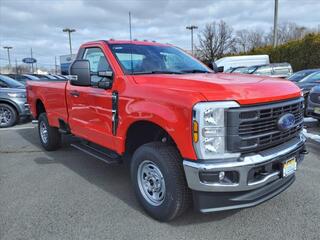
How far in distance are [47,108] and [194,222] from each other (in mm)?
4013

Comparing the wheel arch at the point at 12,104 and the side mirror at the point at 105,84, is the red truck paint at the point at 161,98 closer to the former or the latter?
the side mirror at the point at 105,84

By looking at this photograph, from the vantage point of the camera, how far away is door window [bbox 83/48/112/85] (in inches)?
178

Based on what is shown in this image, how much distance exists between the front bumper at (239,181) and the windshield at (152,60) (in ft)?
5.60

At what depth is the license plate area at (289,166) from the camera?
3.38m

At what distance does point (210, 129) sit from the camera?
2951 millimetres

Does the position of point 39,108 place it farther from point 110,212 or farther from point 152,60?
point 110,212

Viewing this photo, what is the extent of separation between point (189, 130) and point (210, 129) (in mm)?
193

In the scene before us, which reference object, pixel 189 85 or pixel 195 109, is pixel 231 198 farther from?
pixel 189 85

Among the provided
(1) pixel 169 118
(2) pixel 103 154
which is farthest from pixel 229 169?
(2) pixel 103 154

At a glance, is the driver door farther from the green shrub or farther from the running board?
the green shrub

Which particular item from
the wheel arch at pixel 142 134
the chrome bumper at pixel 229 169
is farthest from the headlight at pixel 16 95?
the chrome bumper at pixel 229 169

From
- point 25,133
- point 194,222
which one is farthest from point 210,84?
point 25,133

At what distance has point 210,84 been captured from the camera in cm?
324

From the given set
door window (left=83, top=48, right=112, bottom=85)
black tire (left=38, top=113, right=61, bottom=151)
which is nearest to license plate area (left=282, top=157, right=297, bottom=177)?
door window (left=83, top=48, right=112, bottom=85)
